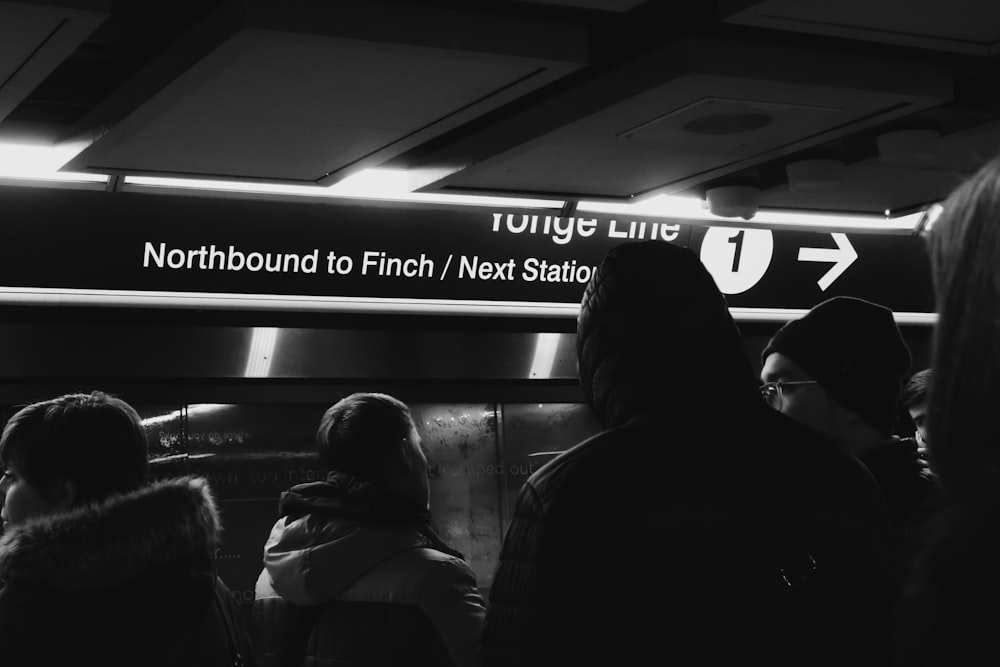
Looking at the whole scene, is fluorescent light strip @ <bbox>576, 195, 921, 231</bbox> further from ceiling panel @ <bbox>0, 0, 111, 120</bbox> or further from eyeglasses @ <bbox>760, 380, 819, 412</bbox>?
ceiling panel @ <bbox>0, 0, 111, 120</bbox>

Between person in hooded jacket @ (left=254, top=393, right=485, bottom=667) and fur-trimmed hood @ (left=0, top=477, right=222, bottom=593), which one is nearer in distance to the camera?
fur-trimmed hood @ (left=0, top=477, right=222, bottom=593)

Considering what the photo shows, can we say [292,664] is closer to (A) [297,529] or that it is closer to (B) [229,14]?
(A) [297,529]

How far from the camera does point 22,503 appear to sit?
2.25 metres

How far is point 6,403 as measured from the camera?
446 cm

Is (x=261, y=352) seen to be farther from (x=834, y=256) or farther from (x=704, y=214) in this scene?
(x=834, y=256)

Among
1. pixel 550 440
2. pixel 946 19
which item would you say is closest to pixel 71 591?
pixel 946 19

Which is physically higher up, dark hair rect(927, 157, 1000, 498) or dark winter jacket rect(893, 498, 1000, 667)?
dark hair rect(927, 157, 1000, 498)

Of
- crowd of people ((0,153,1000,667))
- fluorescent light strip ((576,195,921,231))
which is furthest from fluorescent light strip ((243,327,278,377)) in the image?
crowd of people ((0,153,1000,667))

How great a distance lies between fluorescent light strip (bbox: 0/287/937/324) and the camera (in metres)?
4.37

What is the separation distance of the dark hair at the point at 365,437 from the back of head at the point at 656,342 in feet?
3.77

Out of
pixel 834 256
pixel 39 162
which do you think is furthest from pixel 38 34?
pixel 834 256

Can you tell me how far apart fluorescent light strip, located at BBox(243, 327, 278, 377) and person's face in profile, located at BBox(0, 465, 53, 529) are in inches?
99.1

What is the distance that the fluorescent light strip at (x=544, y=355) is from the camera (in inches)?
213

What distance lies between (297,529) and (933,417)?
2.07m
